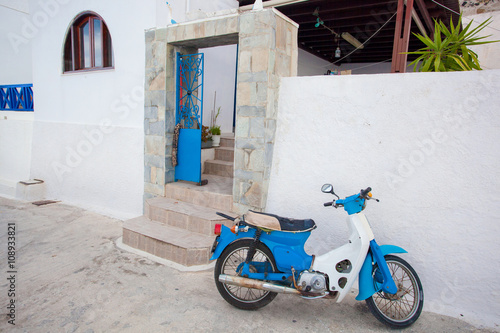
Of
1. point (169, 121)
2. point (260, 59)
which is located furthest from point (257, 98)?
point (169, 121)

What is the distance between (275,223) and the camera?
3029 millimetres

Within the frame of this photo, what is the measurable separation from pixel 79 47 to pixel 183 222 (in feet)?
15.6

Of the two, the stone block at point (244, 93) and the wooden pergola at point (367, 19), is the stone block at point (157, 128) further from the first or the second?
the wooden pergola at point (367, 19)

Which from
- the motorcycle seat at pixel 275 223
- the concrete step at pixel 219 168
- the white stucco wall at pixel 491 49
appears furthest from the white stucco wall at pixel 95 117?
the white stucco wall at pixel 491 49

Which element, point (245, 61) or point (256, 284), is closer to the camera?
point (256, 284)

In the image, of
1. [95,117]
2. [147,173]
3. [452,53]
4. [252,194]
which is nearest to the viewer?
[452,53]

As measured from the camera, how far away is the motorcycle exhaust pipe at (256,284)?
9.85 ft

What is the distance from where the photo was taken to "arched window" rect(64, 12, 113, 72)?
628cm

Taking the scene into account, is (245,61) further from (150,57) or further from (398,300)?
(398,300)

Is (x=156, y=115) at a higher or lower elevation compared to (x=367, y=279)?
higher

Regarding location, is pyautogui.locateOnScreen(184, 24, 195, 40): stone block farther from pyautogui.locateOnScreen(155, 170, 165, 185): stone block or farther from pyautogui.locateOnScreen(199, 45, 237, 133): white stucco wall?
pyautogui.locateOnScreen(155, 170, 165, 185): stone block

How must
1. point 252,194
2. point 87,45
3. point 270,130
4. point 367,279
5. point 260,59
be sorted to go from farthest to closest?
point 87,45 < point 252,194 < point 270,130 < point 260,59 < point 367,279

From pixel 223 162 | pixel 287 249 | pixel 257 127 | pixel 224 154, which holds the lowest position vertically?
pixel 287 249

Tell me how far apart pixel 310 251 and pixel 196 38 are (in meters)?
3.39
